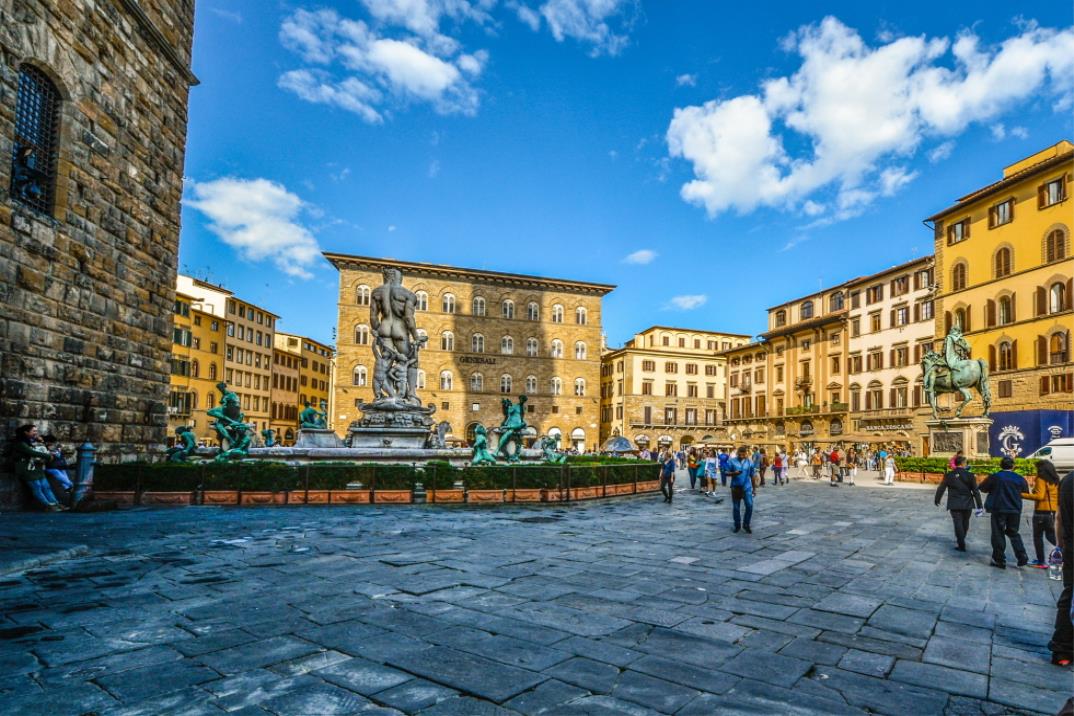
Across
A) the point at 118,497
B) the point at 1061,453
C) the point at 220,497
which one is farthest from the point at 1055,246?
the point at 118,497

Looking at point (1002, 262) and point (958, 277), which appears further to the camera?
point (958, 277)

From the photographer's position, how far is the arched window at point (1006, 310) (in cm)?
3497

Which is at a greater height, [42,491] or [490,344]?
[490,344]

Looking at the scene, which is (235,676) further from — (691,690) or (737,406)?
(737,406)

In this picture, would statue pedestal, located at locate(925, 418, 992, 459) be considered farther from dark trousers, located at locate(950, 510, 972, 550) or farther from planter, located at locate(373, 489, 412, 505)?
planter, located at locate(373, 489, 412, 505)

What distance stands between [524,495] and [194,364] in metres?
46.4

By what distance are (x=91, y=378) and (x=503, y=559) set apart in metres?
9.05

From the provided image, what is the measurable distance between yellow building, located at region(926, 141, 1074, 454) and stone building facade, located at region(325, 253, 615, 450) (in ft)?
93.8

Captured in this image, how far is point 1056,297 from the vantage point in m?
32.5

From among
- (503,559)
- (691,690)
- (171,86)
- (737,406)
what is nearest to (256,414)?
(737,406)

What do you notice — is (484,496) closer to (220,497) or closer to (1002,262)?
(220,497)

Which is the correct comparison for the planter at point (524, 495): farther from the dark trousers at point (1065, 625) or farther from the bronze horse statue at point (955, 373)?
the bronze horse statue at point (955, 373)

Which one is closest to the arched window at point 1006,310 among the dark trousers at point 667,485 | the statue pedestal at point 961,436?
the statue pedestal at point 961,436

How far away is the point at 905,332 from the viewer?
46688mm
